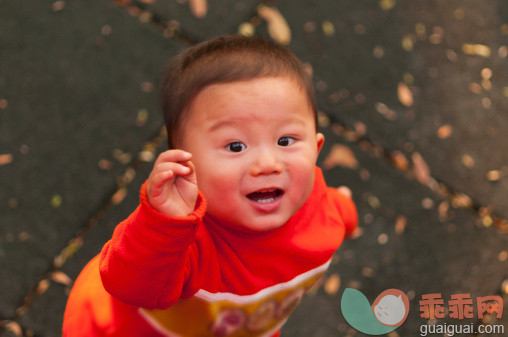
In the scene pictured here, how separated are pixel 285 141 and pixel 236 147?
124mm

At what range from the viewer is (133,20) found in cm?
229

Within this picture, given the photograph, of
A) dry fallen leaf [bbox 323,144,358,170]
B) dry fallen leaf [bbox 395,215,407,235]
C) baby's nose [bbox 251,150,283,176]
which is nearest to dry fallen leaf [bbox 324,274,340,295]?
dry fallen leaf [bbox 395,215,407,235]

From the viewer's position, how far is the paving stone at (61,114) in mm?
2006

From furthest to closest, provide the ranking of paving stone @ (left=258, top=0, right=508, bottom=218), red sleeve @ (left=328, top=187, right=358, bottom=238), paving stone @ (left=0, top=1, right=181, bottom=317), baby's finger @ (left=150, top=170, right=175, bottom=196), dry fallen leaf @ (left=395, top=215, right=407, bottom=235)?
1. paving stone @ (left=258, top=0, right=508, bottom=218)
2. dry fallen leaf @ (left=395, top=215, right=407, bottom=235)
3. paving stone @ (left=0, top=1, right=181, bottom=317)
4. red sleeve @ (left=328, top=187, right=358, bottom=238)
5. baby's finger @ (left=150, top=170, right=175, bottom=196)

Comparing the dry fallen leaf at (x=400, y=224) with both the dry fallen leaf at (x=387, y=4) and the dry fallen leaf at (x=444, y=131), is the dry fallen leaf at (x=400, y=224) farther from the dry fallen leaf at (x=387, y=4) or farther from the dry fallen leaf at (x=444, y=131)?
the dry fallen leaf at (x=387, y=4)

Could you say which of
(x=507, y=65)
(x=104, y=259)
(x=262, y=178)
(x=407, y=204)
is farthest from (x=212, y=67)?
(x=507, y=65)

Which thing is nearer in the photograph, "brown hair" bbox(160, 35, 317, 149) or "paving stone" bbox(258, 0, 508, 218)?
"brown hair" bbox(160, 35, 317, 149)

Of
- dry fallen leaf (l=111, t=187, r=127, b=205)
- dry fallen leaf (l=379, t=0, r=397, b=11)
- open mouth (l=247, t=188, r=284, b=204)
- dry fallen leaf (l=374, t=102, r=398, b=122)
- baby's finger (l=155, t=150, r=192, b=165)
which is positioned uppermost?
baby's finger (l=155, t=150, r=192, b=165)

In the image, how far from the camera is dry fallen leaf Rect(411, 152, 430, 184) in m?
2.26

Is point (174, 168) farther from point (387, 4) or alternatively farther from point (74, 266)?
point (387, 4)

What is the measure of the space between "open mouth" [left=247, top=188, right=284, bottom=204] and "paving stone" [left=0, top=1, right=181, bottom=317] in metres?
1.05

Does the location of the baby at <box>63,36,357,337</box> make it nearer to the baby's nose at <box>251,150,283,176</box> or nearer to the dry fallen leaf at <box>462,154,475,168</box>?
the baby's nose at <box>251,150,283,176</box>

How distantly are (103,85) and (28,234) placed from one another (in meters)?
0.69

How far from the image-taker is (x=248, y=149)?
1.15 metres
